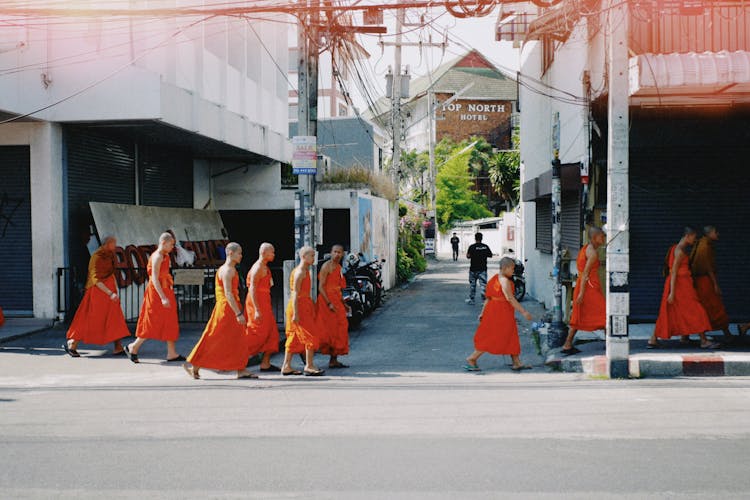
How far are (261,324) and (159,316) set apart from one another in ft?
6.27

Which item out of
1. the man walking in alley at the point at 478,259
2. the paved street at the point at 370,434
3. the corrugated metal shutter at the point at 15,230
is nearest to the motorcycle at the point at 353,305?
the paved street at the point at 370,434

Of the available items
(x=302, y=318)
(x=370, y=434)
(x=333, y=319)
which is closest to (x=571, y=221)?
(x=333, y=319)

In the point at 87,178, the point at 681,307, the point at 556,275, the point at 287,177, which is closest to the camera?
the point at 681,307

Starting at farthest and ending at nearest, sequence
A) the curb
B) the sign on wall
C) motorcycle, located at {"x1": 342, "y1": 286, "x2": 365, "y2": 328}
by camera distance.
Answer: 1. motorcycle, located at {"x1": 342, "y1": 286, "x2": 365, "y2": 328}
2. the sign on wall
3. the curb

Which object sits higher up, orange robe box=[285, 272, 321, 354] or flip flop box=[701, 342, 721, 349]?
orange robe box=[285, 272, 321, 354]

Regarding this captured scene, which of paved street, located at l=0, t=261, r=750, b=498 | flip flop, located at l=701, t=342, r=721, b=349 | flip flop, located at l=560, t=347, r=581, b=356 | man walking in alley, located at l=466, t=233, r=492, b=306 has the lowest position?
paved street, located at l=0, t=261, r=750, b=498

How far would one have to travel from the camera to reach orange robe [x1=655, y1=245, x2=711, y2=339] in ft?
38.0

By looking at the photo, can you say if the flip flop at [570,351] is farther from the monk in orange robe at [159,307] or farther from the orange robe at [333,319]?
the monk in orange robe at [159,307]

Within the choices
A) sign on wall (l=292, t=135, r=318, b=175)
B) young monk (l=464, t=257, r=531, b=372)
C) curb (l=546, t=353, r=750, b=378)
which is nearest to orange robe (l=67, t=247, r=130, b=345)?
sign on wall (l=292, t=135, r=318, b=175)

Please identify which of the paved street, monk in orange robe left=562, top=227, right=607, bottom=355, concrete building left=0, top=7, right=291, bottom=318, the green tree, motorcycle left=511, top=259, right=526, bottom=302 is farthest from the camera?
the green tree

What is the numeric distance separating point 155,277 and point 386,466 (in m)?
6.30

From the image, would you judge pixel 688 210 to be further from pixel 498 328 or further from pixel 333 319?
pixel 333 319

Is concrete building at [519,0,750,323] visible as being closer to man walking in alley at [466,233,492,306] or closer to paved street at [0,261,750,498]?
man walking in alley at [466,233,492,306]

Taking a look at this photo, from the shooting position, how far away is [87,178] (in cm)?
1653
